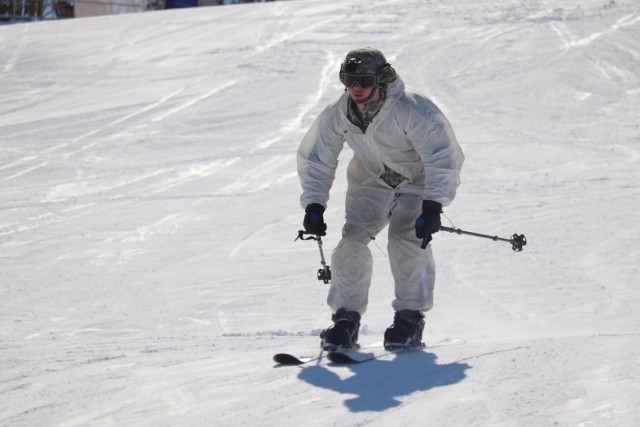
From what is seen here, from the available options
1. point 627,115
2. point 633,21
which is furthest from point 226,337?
point 633,21

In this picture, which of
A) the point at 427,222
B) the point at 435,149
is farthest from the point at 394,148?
the point at 427,222

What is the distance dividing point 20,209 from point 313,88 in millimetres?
5718

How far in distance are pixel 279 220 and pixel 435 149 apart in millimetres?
4469

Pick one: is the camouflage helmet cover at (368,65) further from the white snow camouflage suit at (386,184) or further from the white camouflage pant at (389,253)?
the white camouflage pant at (389,253)

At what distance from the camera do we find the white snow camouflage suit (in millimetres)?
5477

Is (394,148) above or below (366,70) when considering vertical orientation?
below

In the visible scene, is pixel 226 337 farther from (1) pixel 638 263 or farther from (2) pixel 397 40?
(2) pixel 397 40

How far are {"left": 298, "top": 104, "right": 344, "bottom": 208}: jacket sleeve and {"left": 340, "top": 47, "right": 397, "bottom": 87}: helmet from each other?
34 cm

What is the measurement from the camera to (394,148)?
222 inches

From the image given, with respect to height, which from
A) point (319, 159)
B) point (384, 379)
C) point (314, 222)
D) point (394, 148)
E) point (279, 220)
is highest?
point (394, 148)

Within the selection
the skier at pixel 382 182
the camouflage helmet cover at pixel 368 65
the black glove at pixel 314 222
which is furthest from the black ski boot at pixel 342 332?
the camouflage helmet cover at pixel 368 65

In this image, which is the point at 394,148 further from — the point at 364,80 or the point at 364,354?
the point at 364,354

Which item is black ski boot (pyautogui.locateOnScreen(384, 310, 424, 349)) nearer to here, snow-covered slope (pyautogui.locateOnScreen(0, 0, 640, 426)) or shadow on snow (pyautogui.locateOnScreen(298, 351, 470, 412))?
snow-covered slope (pyautogui.locateOnScreen(0, 0, 640, 426))

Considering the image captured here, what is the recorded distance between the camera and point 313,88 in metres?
15.2
